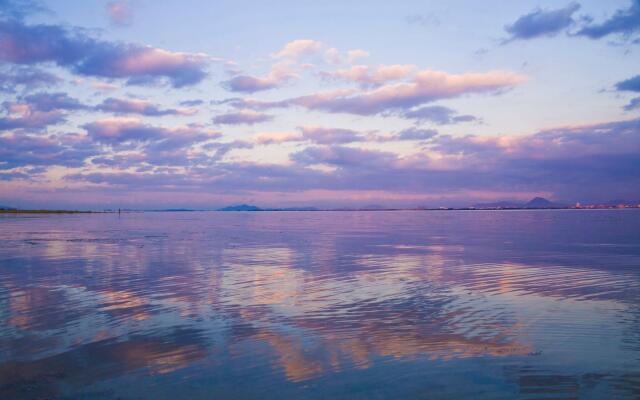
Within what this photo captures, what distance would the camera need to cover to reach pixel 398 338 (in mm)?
12039

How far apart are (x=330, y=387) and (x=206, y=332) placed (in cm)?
493

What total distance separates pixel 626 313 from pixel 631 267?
39.8ft

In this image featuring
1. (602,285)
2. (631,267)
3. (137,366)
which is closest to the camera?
(137,366)

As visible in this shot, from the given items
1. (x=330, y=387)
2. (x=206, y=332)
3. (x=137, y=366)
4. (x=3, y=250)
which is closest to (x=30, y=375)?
(x=137, y=366)

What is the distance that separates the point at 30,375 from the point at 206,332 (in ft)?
13.7

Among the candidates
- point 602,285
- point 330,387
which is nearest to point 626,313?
point 602,285

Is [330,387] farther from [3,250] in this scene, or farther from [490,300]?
[3,250]

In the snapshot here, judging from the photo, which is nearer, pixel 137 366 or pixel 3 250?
pixel 137 366

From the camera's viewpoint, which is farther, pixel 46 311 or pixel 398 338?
pixel 46 311

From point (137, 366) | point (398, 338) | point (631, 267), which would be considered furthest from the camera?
point (631, 267)

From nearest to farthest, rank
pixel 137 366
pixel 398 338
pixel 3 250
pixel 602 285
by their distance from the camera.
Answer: pixel 137 366 → pixel 398 338 → pixel 602 285 → pixel 3 250

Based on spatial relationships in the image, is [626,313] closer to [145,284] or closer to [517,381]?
[517,381]

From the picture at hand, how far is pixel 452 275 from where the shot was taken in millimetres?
22609

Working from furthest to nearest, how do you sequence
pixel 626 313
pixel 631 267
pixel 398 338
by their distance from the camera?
pixel 631 267
pixel 626 313
pixel 398 338
